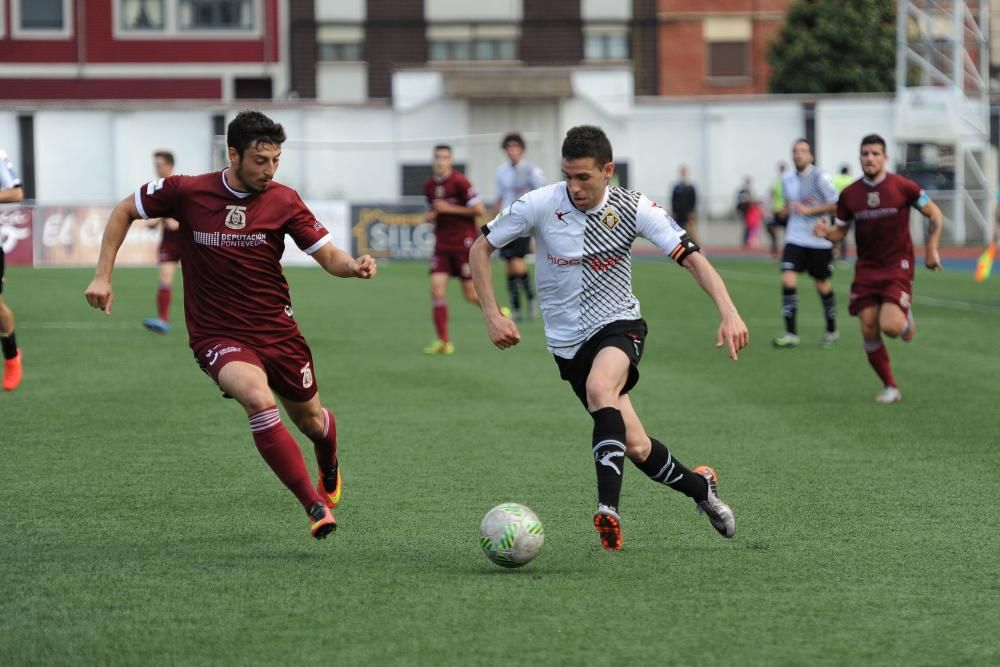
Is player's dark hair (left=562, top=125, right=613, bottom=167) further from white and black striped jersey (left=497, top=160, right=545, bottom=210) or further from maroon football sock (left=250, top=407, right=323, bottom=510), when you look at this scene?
white and black striped jersey (left=497, top=160, right=545, bottom=210)

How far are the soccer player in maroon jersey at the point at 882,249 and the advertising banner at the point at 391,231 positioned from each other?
2179cm

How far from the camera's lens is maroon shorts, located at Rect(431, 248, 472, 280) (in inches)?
683

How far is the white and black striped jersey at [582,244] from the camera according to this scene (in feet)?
23.8

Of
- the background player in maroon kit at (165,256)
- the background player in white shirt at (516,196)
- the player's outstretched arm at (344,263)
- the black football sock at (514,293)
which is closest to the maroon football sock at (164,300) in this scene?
the background player in maroon kit at (165,256)

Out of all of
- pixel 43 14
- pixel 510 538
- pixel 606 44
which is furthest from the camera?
pixel 606 44

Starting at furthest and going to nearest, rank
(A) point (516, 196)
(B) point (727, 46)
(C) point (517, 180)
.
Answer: (B) point (727, 46) → (C) point (517, 180) → (A) point (516, 196)

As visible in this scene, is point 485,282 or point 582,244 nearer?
point 582,244

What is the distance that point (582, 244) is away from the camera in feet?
23.9

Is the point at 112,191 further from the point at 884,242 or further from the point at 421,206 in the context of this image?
the point at 884,242

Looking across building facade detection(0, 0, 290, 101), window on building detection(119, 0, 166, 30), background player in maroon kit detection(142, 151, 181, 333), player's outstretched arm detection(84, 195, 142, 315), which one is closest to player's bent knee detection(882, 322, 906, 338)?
player's outstretched arm detection(84, 195, 142, 315)

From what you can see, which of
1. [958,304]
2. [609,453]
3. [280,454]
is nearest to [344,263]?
[280,454]

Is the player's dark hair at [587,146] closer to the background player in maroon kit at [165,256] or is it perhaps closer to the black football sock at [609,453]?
the black football sock at [609,453]

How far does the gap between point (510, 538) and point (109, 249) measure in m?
2.39

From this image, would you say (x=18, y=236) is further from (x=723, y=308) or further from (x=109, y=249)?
(x=723, y=308)
